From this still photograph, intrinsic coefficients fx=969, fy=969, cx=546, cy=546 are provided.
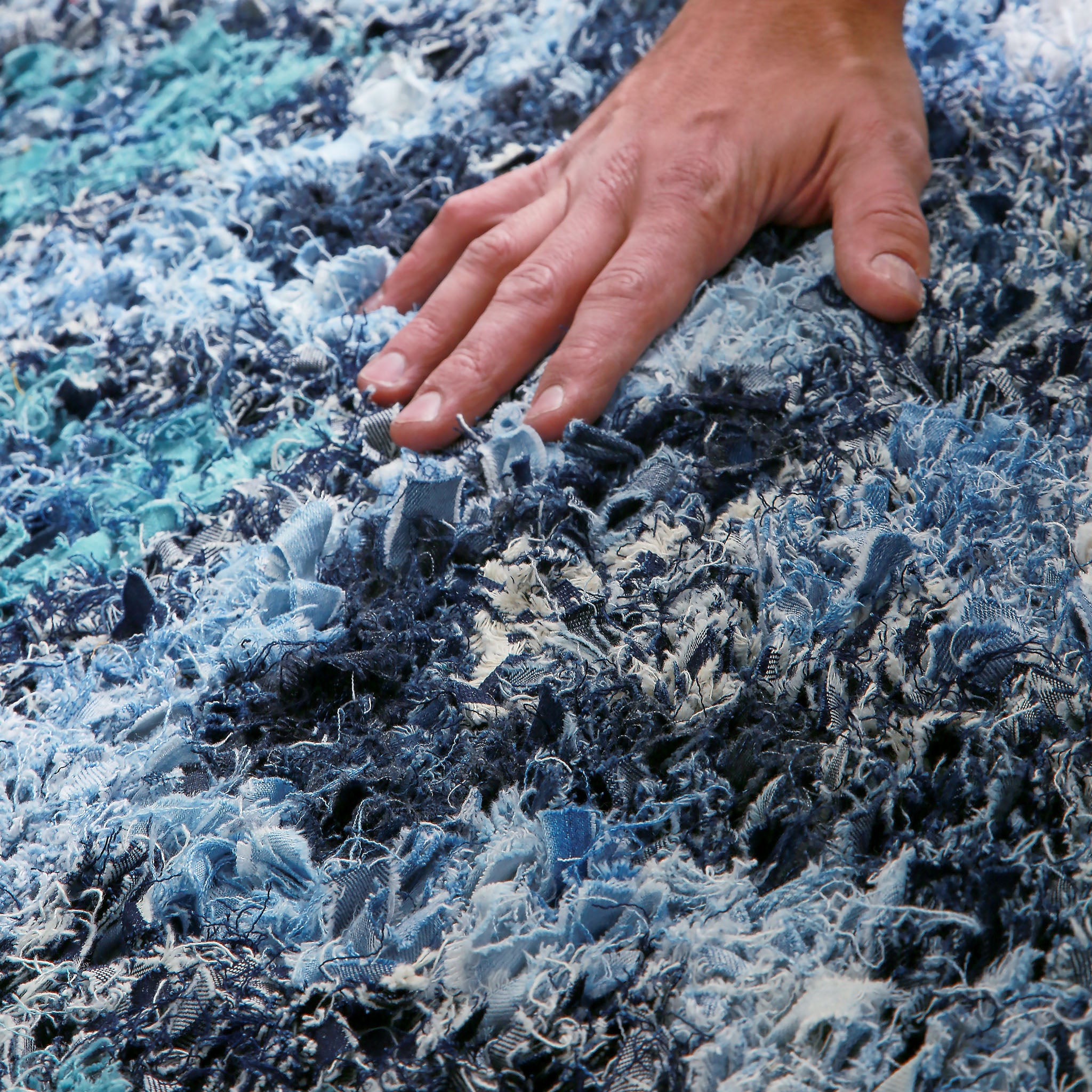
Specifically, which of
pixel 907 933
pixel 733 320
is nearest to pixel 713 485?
pixel 733 320

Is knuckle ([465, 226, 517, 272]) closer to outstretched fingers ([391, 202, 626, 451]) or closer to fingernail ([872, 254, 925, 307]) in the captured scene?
outstretched fingers ([391, 202, 626, 451])

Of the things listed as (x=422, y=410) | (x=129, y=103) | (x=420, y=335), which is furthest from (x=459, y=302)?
(x=129, y=103)

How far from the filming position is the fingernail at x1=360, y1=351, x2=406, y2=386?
882 millimetres

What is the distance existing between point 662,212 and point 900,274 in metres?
0.22

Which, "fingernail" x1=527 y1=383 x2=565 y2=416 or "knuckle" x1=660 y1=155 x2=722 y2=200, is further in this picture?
"knuckle" x1=660 y1=155 x2=722 y2=200

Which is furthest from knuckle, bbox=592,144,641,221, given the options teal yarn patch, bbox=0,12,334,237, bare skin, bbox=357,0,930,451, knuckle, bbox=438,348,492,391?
teal yarn patch, bbox=0,12,334,237

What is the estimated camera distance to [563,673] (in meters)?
0.61

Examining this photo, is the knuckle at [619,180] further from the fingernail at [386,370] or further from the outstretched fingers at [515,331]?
the fingernail at [386,370]

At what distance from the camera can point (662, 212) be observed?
89cm

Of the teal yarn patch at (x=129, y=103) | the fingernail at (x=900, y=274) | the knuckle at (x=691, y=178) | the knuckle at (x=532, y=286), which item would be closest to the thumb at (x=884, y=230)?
the fingernail at (x=900, y=274)

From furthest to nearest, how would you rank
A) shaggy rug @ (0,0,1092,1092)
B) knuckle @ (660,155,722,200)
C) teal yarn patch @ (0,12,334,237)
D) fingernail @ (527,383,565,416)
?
teal yarn patch @ (0,12,334,237) → knuckle @ (660,155,722,200) → fingernail @ (527,383,565,416) → shaggy rug @ (0,0,1092,1092)

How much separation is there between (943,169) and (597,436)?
47cm

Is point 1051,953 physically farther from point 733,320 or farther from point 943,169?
point 943,169

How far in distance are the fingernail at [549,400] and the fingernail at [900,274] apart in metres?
0.28
